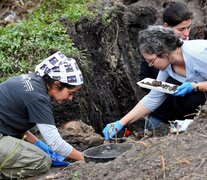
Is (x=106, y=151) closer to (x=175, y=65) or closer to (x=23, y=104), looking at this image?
(x=23, y=104)

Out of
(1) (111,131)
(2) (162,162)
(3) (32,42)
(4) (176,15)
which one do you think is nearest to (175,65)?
(4) (176,15)

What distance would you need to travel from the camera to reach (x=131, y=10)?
30.6ft

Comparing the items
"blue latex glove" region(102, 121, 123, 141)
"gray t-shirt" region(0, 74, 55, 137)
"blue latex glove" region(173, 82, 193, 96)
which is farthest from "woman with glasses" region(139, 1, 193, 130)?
"gray t-shirt" region(0, 74, 55, 137)

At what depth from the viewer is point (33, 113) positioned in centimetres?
474

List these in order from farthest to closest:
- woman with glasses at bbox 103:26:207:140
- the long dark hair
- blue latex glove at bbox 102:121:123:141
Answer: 1. the long dark hair
2. blue latex glove at bbox 102:121:123:141
3. woman with glasses at bbox 103:26:207:140

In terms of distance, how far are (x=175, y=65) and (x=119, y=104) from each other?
3.08 metres

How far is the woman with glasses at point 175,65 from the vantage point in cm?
515

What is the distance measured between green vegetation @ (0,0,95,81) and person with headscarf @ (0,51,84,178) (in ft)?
5.03

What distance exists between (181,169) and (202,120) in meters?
0.78

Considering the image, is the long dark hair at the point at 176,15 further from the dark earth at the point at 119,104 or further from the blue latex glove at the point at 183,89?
the dark earth at the point at 119,104

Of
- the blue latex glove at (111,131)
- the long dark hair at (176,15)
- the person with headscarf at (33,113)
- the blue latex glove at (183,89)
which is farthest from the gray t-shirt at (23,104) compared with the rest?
the long dark hair at (176,15)

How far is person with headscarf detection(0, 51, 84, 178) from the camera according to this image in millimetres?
4766

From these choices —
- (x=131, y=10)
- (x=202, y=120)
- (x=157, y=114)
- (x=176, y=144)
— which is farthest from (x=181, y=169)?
(x=131, y=10)

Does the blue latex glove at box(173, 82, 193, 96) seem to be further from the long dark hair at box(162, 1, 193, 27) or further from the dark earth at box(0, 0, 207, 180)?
the long dark hair at box(162, 1, 193, 27)
